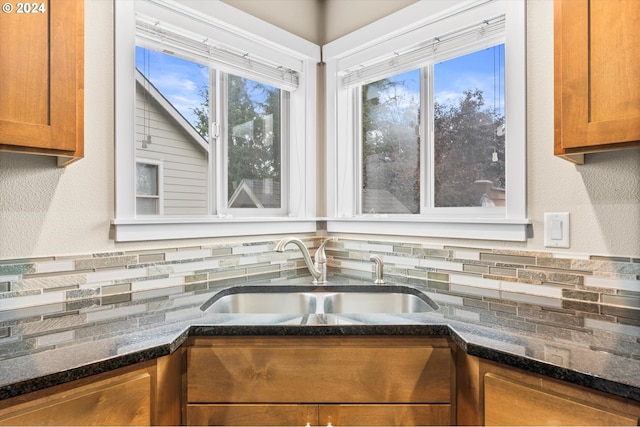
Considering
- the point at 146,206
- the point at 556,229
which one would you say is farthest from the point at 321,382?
the point at 146,206

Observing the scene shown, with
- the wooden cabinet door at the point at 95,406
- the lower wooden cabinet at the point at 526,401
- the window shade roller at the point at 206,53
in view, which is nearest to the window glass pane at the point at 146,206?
the window shade roller at the point at 206,53

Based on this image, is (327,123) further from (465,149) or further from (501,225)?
(501,225)

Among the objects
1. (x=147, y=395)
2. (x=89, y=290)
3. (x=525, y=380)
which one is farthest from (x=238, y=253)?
(x=525, y=380)

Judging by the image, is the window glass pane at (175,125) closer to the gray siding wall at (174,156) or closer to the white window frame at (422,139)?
the gray siding wall at (174,156)

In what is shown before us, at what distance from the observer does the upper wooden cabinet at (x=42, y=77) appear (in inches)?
41.0

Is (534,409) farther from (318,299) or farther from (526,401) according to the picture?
(318,299)

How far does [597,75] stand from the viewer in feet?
3.46

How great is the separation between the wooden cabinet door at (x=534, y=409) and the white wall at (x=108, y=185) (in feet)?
2.18

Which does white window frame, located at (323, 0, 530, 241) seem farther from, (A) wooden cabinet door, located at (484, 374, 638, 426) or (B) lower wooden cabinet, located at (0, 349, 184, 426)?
(B) lower wooden cabinet, located at (0, 349, 184, 426)

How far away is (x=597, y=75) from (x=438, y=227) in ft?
2.73

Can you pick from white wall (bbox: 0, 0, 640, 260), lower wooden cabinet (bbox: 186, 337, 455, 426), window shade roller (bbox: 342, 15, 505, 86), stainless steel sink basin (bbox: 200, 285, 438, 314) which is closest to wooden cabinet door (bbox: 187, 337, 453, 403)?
lower wooden cabinet (bbox: 186, 337, 455, 426)

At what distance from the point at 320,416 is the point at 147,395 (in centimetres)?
46

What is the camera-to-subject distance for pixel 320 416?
1097 mm

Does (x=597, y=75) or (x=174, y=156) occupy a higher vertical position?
(x=597, y=75)
